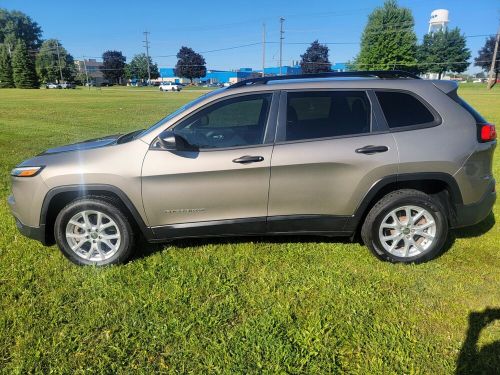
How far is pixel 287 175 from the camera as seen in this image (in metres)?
3.57

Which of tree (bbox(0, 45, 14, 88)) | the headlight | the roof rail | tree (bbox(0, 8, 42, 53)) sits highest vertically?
tree (bbox(0, 8, 42, 53))

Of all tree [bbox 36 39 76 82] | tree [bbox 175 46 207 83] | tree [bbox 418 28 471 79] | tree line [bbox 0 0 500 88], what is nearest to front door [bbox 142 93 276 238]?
tree line [bbox 0 0 500 88]

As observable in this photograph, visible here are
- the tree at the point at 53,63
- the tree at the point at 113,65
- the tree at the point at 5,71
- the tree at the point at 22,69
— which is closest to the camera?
the tree at the point at 22,69

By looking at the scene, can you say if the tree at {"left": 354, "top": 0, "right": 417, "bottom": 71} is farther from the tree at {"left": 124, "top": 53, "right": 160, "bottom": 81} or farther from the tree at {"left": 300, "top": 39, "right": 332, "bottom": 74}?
the tree at {"left": 124, "top": 53, "right": 160, "bottom": 81}

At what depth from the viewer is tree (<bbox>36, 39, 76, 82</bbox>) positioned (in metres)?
85.0

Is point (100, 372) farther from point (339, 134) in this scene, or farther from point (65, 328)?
point (339, 134)

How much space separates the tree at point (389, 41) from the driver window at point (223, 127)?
71.8 metres

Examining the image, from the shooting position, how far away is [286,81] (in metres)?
3.93

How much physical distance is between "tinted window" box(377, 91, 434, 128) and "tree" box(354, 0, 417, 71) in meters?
71.6

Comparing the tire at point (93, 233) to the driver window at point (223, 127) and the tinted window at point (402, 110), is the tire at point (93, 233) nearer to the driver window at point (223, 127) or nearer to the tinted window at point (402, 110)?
the driver window at point (223, 127)

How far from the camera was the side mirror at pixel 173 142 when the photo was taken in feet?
11.1

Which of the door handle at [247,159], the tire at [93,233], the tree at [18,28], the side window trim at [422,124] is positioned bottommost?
the tire at [93,233]

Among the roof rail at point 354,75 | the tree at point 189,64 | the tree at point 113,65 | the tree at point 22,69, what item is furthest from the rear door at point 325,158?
the tree at point 113,65

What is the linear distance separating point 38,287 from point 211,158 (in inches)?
74.6
